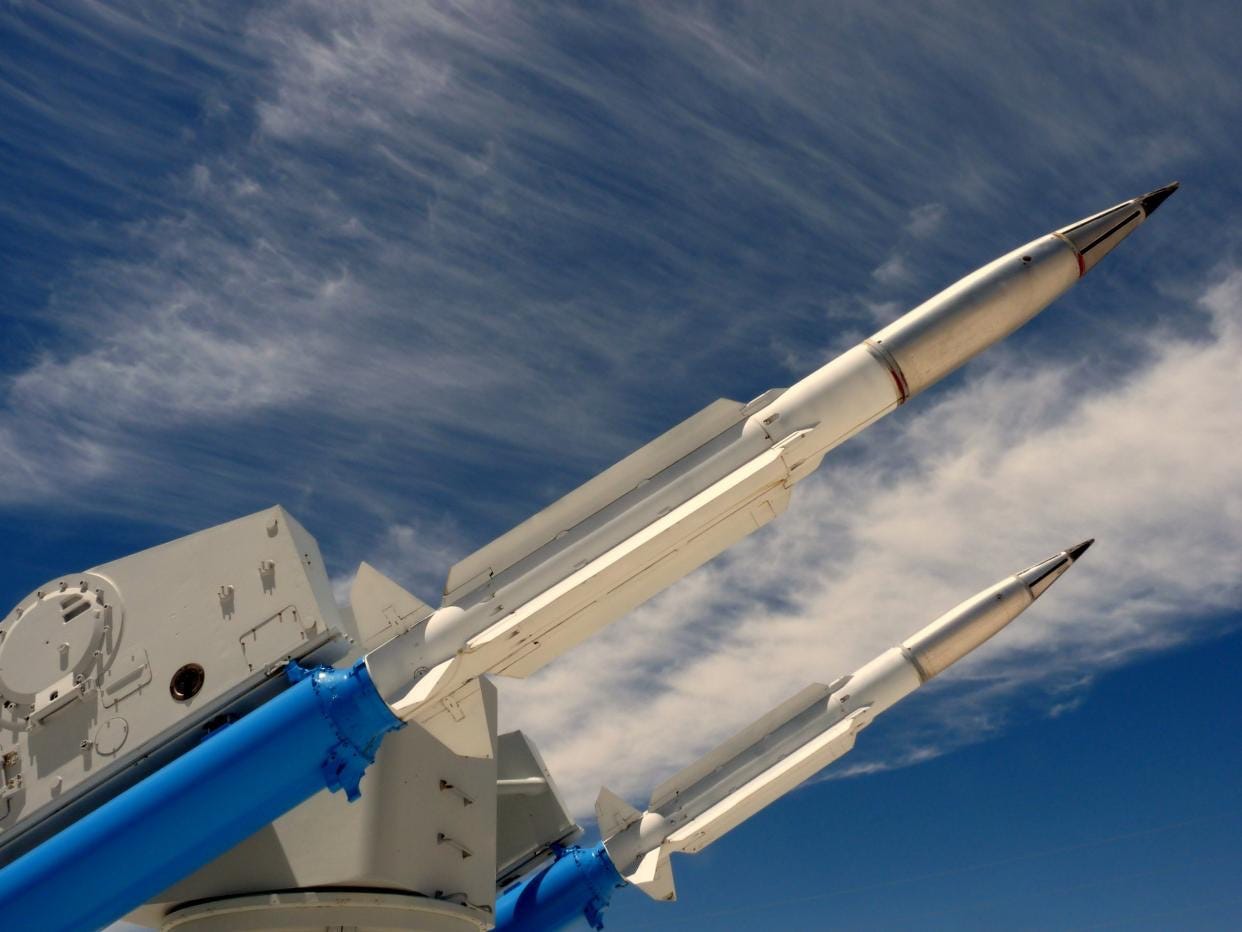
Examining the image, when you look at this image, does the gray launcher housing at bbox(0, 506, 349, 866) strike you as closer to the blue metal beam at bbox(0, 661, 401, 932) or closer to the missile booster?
the missile booster

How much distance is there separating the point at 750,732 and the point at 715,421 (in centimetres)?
810

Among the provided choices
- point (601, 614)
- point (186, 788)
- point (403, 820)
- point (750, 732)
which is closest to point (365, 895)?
point (403, 820)

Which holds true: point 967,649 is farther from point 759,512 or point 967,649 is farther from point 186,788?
point 186,788

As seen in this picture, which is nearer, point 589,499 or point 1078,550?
point 589,499

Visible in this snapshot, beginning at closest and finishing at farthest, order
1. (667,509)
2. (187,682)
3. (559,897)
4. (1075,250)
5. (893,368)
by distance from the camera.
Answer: (667,509) → (187,682) → (893,368) → (1075,250) → (559,897)

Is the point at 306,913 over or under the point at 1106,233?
under

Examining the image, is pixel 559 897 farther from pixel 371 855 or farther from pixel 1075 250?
pixel 1075 250

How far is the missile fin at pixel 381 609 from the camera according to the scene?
1273cm

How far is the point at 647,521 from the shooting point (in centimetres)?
1273

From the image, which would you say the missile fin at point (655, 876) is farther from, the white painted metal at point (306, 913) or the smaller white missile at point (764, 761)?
the white painted metal at point (306, 913)

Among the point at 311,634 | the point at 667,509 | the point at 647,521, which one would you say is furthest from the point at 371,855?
the point at 667,509

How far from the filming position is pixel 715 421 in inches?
522

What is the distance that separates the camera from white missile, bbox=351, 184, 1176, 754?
1241cm

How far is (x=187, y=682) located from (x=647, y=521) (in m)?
5.54
